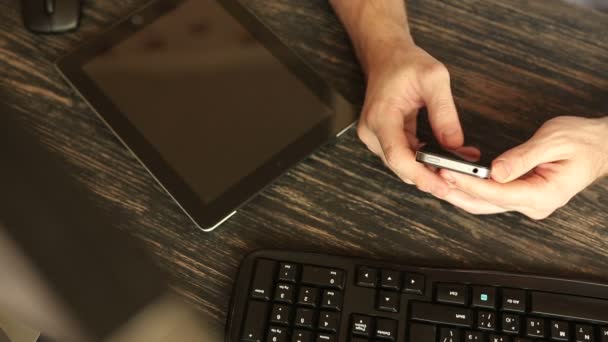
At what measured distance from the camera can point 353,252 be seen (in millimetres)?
586

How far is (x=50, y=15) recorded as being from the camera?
68 centimetres

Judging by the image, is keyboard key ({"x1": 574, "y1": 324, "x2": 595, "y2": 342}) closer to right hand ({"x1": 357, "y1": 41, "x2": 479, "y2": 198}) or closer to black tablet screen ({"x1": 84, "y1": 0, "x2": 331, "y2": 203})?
right hand ({"x1": 357, "y1": 41, "x2": 479, "y2": 198})

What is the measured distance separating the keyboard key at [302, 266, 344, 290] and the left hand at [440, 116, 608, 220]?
0.15 m

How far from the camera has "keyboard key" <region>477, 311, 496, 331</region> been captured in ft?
1.73

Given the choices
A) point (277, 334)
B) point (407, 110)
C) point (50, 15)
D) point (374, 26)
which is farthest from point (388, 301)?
point (50, 15)

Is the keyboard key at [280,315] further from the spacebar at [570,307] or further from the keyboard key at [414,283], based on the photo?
the spacebar at [570,307]

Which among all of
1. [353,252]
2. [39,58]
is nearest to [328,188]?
[353,252]

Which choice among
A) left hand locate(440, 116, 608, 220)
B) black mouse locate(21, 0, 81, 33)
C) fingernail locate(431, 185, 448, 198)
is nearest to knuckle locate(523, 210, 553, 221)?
left hand locate(440, 116, 608, 220)

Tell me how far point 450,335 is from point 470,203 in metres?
0.15

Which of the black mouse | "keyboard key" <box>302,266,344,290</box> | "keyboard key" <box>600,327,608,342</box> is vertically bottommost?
"keyboard key" <box>600,327,608,342</box>

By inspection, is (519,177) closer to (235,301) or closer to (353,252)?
(353,252)

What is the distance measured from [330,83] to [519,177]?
0.25m

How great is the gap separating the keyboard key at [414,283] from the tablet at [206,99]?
0.59 ft

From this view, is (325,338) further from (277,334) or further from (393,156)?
(393,156)
